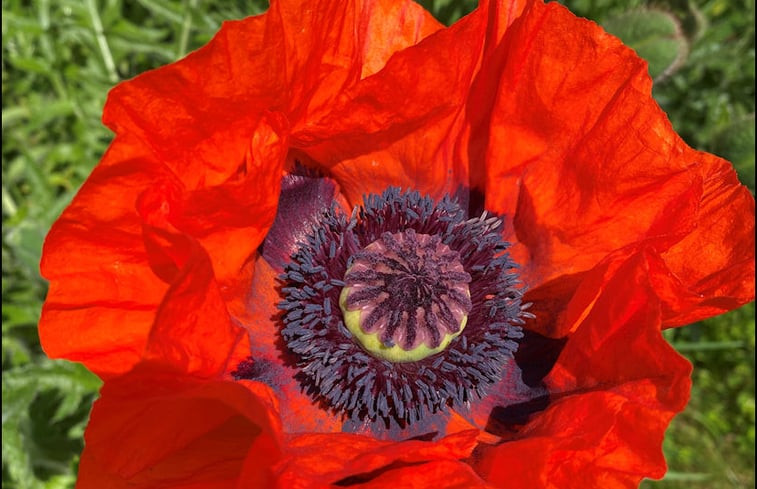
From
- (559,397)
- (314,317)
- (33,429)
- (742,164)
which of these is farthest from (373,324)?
(742,164)

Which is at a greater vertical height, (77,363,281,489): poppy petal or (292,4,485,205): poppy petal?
(292,4,485,205): poppy petal

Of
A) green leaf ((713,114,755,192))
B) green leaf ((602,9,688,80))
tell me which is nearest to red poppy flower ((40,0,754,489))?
green leaf ((602,9,688,80))

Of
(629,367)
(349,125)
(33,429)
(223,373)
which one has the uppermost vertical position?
(349,125)

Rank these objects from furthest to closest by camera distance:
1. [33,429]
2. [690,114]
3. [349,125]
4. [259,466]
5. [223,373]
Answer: [690,114]
[33,429]
[349,125]
[223,373]
[259,466]

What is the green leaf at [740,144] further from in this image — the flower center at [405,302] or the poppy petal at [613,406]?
the flower center at [405,302]

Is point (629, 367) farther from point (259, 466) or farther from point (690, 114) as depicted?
point (690, 114)

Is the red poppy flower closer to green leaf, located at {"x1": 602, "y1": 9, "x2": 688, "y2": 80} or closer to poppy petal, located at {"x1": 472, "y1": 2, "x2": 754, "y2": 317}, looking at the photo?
poppy petal, located at {"x1": 472, "y1": 2, "x2": 754, "y2": 317}

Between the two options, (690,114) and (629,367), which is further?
(690,114)
